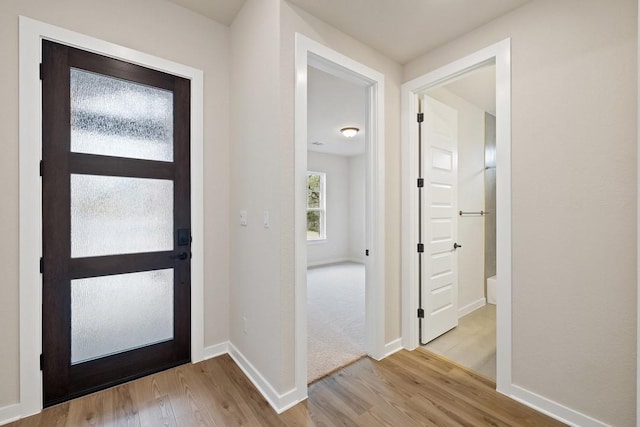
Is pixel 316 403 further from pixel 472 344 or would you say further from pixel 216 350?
pixel 472 344

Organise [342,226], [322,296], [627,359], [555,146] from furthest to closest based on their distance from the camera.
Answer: [342,226] → [322,296] → [555,146] → [627,359]

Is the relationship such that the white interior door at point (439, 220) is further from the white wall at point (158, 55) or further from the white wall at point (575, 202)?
the white wall at point (158, 55)

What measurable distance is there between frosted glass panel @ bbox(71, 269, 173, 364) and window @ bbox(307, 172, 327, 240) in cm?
497

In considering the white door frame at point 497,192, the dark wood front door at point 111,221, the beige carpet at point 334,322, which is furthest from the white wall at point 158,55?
the white door frame at point 497,192

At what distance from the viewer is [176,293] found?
2223 millimetres

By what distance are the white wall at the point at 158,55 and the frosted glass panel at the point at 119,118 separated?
27 cm

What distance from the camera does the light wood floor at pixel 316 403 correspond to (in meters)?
1.66

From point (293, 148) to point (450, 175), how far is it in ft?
6.37

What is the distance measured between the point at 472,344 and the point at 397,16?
2.97 meters

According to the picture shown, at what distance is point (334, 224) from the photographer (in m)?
7.32

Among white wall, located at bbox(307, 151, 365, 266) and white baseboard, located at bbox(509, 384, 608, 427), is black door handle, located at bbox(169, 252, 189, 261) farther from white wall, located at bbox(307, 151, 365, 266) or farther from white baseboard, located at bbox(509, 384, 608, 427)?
white wall, located at bbox(307, 151, 365, 266)

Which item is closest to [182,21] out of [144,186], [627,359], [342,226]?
[144,186]

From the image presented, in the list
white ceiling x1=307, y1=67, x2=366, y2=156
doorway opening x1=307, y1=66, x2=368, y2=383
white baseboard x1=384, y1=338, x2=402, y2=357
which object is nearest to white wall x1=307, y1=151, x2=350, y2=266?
doorway opening x1=307, y1=66, x2=368, y2=383

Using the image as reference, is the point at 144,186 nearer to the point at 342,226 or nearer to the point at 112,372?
the point at 112,372
